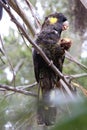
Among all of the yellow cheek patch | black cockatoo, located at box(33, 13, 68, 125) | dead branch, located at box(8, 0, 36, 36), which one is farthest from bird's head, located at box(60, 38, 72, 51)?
dead branch, located at box(8, 0, 36, 36)

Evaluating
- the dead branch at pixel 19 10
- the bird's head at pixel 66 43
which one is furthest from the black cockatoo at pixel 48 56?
the dead branch at pixel 19 10

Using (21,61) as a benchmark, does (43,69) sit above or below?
above

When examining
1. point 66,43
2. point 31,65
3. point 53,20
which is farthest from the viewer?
point 31,65

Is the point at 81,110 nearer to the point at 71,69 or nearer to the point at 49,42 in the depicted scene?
the point at 49,42

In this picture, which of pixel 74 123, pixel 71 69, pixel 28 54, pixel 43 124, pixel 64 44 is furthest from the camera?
pixel 28 54

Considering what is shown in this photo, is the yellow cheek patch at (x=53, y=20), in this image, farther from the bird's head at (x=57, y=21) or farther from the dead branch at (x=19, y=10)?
the dead branch at (x=19, y=10)

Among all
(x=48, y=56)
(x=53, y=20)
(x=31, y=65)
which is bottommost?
(x=31, y=65)

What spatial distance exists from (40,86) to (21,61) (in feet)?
12.9

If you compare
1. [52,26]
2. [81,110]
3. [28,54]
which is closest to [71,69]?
[28,54]

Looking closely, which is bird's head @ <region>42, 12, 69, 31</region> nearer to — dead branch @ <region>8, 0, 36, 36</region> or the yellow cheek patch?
the yellow cheek patch

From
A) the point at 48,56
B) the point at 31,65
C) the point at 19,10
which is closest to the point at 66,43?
the point at 48,56

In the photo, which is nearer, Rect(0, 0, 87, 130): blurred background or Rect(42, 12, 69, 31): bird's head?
Rect(0, 0, 87, 130): blurred background

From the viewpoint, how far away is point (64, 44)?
973mm

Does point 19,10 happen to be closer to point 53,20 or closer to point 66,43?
point 53,20
